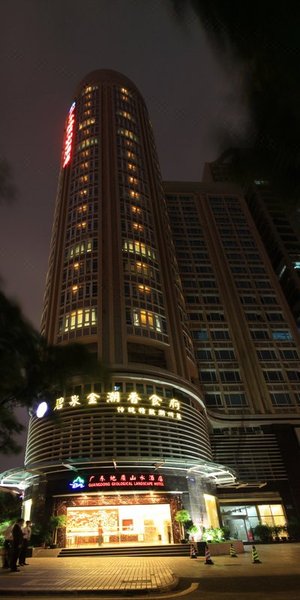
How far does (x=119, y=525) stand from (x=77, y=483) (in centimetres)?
460

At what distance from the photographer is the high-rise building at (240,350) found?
42125mm

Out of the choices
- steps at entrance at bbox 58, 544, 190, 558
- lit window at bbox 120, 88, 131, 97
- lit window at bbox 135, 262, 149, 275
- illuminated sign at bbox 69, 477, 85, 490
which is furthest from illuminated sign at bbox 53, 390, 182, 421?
lit window at bbox 120, 88, 131, 97

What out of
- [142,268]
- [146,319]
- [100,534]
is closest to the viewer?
[100,534]

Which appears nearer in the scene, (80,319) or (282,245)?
(80,319)

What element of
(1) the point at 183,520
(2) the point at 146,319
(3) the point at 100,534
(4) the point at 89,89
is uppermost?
(4) the point at 89,89

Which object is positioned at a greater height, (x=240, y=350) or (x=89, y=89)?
(x=89, y=89)

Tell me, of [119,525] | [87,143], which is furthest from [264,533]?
[87,143]

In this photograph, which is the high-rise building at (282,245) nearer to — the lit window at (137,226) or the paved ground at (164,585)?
the lit window at (137,226)

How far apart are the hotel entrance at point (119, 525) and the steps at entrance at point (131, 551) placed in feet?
9.23

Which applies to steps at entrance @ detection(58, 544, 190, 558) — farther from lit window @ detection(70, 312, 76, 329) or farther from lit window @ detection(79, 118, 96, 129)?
lit window @ detection(79, 118, 96, 129)

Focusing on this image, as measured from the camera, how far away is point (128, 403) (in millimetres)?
31859

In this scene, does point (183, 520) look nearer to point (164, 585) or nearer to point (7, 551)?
point (7, 551)

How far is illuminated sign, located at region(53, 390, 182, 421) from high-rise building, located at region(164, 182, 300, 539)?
1385cm

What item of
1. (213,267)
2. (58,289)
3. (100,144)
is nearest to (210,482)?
(58,289)
